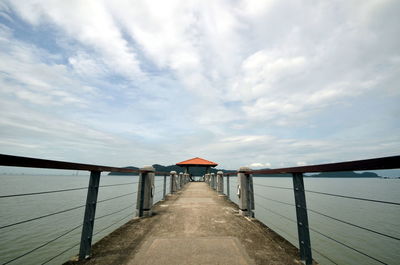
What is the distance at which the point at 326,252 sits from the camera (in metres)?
6.56

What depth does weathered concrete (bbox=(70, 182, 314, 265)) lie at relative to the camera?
2467 mm

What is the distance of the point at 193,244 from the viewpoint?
2.92m

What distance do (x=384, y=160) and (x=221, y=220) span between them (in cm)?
351

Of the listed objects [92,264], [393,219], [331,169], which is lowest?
[393,219]

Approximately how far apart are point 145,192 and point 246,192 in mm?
2598

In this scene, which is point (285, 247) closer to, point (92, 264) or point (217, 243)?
point (217, 243)

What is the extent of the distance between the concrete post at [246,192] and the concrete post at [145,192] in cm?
234

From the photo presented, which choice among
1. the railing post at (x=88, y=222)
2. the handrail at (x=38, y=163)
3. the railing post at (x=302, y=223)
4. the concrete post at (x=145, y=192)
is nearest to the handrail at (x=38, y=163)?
the handrail at (x=38, y=163)

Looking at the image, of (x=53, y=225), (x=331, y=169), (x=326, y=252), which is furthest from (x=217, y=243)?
(x=53, y=225)

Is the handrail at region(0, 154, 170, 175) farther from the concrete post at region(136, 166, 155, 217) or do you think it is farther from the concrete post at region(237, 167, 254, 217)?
the concrete post at region(237, 167, 254, 217)

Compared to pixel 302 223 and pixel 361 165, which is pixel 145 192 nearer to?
pixel 302 223

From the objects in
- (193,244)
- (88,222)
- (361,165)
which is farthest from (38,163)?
(361,165)

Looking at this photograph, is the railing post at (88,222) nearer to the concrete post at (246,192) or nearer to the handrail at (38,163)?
the handrail at (38,163)

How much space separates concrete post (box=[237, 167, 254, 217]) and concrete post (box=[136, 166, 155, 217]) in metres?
2.34
